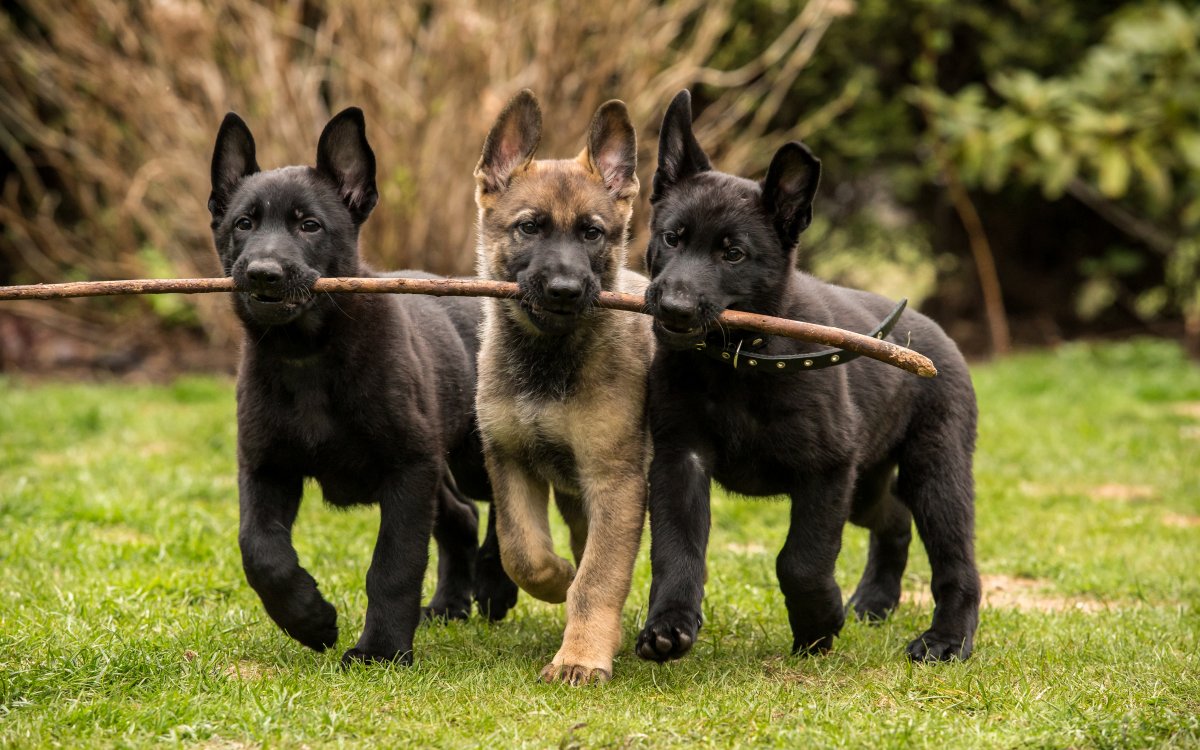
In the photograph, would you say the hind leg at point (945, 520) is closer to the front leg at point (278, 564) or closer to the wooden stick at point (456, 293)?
the wooden stick at point (456, 293)

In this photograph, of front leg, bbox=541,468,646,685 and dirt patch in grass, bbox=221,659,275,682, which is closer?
dirt patch in grass, bbox=221,659,275,682

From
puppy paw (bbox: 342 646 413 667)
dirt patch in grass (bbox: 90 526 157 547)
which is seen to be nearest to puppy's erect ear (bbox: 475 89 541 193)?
puppy paw (bbox: 342 646 413 667)

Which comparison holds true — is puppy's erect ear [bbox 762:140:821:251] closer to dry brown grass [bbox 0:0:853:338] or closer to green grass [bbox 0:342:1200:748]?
green grass [bbox 0:342:1200:748]

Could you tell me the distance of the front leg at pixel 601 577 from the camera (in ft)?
14.9

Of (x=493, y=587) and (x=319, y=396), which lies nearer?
(x=319, y=396)

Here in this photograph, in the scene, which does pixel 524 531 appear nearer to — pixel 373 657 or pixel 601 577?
pixel 601 577

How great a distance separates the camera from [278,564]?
15.0ft

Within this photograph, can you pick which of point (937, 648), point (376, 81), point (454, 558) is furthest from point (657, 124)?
point (937, 648)

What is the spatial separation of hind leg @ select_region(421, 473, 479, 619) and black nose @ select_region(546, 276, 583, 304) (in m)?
1.40

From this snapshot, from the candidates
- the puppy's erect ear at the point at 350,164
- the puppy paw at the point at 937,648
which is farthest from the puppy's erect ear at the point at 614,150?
the puppy paw at the point at 937,648

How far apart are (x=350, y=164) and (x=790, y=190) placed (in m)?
1.62

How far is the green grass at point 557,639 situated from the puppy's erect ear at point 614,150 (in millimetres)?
1715

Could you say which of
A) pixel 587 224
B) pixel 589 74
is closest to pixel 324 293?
pixel 587 224

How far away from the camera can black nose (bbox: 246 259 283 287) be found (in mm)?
4430
